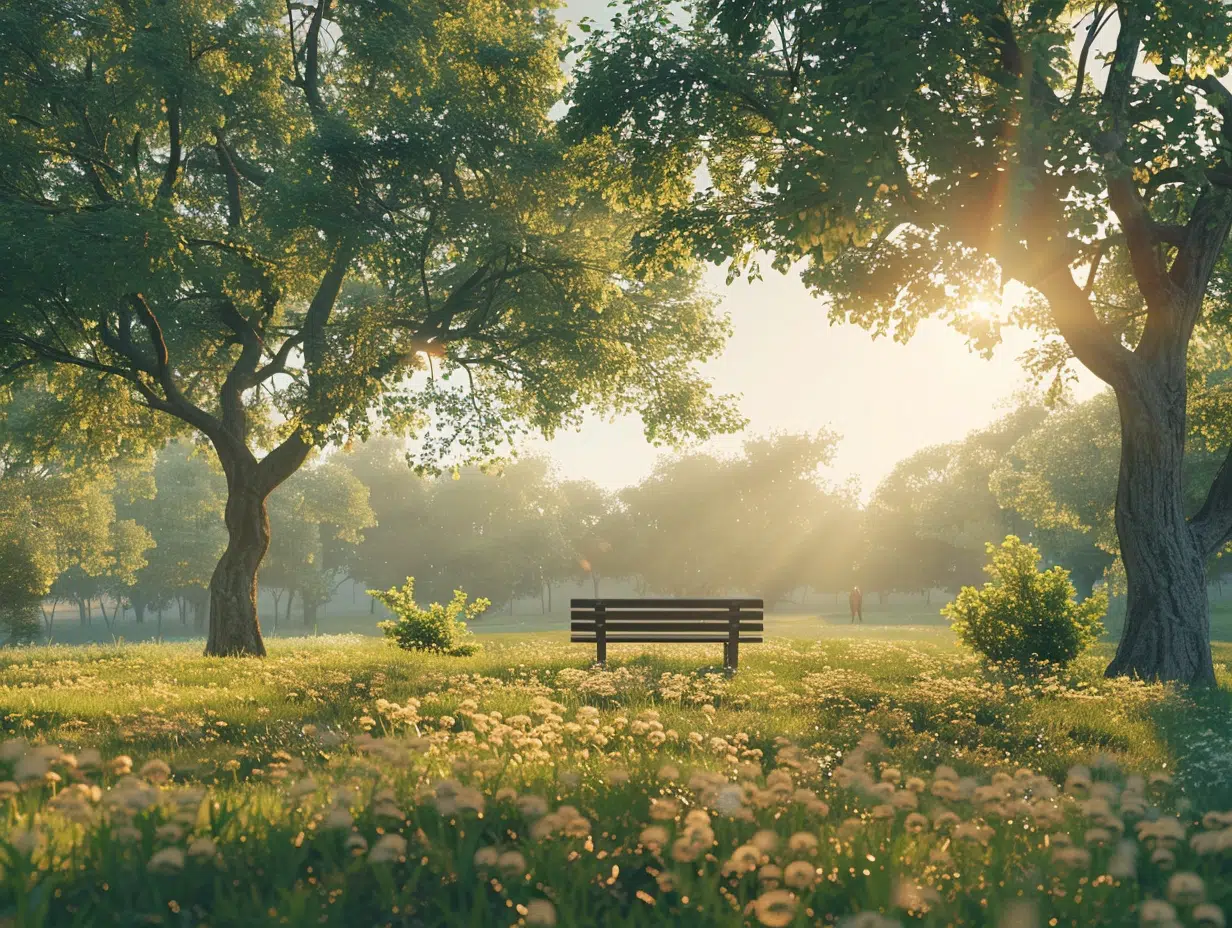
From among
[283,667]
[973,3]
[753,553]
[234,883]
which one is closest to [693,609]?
[283,667]

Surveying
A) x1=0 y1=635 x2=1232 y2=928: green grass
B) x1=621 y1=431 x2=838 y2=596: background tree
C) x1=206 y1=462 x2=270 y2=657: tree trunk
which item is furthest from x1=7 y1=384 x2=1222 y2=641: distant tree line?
x1=0 y1=635 x2=1232 y2=928: green grass

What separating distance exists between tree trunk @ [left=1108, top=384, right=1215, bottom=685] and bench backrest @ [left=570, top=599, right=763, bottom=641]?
217 inches

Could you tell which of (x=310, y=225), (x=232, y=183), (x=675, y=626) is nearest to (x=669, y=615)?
(x=675, y=626)

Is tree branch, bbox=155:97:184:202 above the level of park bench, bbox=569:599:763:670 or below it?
above

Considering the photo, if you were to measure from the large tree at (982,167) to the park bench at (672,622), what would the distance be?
5.48 m

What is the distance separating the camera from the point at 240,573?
20.1 metres

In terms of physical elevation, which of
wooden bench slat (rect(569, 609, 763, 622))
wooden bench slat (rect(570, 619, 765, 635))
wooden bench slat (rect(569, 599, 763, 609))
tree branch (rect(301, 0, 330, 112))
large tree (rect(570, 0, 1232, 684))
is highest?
tree branch (rect(301, 0, 330, 112))

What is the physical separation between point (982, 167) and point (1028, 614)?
799cm

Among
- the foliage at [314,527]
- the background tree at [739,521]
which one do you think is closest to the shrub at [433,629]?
the foliage at [314,527]

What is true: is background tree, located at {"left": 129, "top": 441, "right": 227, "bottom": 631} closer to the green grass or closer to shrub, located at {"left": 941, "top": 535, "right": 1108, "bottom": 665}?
shrub, located at {"left": 941, "top": 535, "right": 1108, "bottom": 665}

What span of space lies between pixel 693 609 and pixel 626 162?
26.4 feet

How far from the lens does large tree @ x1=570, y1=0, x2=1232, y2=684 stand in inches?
422

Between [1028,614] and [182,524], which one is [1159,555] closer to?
[1028,614]

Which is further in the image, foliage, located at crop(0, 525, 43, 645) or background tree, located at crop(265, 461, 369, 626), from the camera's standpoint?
background tree, located at crop(265, 461, 369, 626)
